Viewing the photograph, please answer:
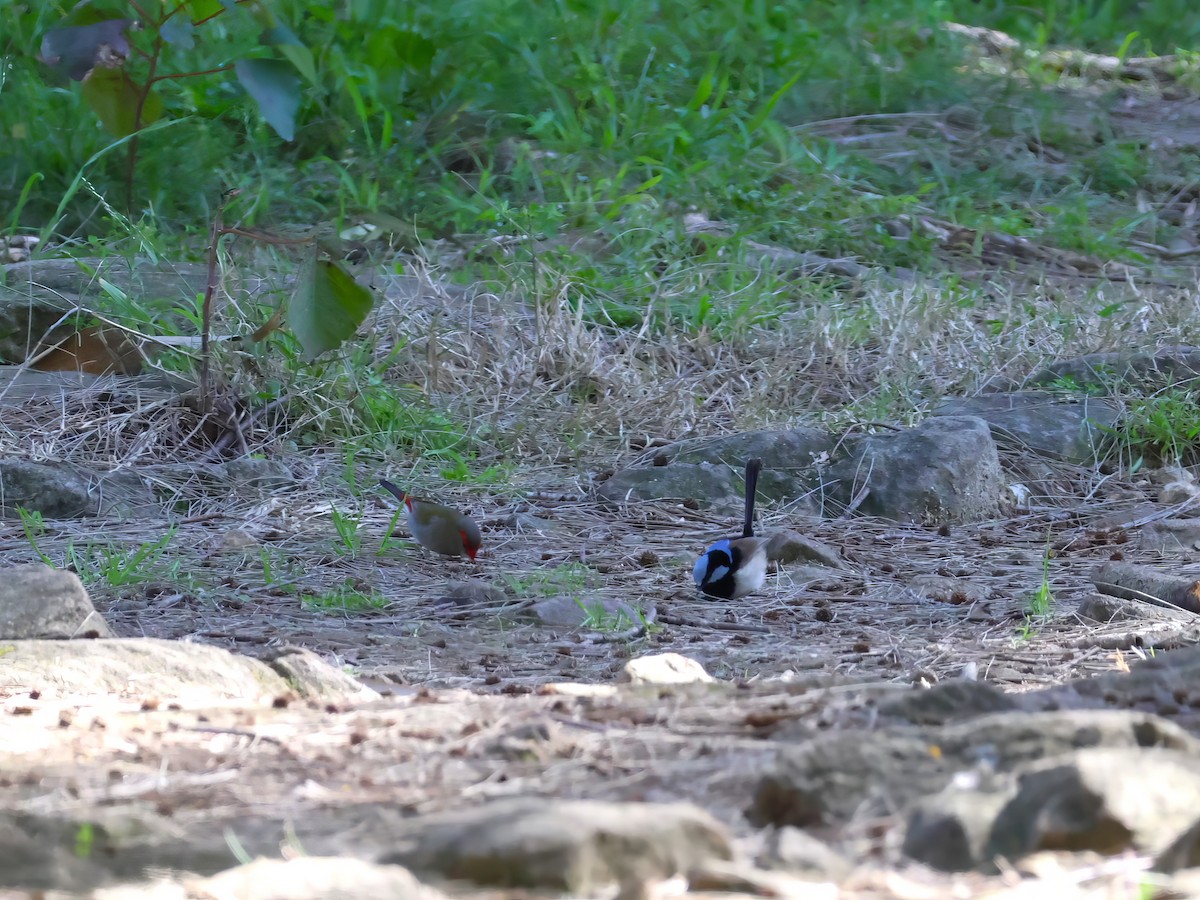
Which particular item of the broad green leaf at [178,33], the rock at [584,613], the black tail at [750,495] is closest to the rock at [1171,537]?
the black tail at [750,495]

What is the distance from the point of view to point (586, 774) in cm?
201

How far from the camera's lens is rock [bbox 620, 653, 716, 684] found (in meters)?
2.80

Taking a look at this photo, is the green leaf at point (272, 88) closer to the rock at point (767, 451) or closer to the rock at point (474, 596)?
the rock at point (474, 596)

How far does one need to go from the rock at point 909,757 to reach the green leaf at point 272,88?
102 inches

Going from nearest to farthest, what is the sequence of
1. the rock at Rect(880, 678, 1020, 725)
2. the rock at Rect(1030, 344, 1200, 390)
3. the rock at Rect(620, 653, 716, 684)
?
1. the rock at Rect(880, 678, 1020, 725)
2. the rock at Rect(620, 653, 716, 684)
3. the rock at Rect(1030, 344, 1200, 390)

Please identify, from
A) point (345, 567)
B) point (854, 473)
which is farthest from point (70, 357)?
point (854, 473)

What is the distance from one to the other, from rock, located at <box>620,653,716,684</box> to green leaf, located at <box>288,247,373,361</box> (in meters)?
1.80

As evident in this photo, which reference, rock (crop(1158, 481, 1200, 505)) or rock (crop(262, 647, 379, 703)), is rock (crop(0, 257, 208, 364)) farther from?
rock (crop(1158, 481, 1200, 505))

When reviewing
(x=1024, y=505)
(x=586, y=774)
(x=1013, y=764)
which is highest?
(x=1013, y=764)

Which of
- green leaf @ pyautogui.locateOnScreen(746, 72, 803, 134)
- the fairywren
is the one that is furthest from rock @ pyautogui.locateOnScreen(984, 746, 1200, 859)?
green leaf @ pyautogui.locateOnScreen(746, 72, 803, 134)

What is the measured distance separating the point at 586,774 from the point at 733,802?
0.24m

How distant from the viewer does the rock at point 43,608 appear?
293 cm

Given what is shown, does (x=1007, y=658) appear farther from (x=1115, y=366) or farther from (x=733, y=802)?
(x=1115, y=366)

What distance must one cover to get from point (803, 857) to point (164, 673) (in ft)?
4.98
